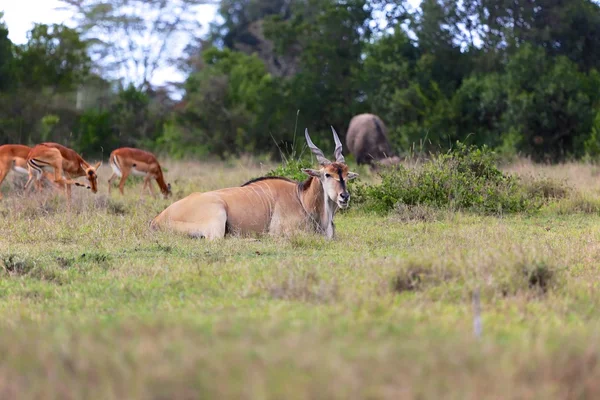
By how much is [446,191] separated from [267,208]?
290 centimetres

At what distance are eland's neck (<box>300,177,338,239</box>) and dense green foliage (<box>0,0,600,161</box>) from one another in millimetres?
13838

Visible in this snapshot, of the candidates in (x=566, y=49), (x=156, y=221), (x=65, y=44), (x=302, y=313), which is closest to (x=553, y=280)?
(x=302, y=313)

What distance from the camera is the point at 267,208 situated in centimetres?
917

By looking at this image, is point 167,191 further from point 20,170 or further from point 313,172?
point 313,172

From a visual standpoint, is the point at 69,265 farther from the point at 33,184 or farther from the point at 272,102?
the point at 272,102

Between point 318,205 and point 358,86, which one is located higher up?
point 358,86

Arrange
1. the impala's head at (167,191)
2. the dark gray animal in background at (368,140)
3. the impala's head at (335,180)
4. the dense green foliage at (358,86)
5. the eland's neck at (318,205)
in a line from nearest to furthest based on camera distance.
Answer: the impala's head at (335,180) → the eland's neck at (318,205) → the impala's head at (167,191) → the dark gray animal in background at (368,140) → the dense green foliage at (358,86)

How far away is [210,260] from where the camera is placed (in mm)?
6973

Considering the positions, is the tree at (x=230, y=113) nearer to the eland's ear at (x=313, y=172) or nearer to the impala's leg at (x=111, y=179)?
the impala's leg at (x=111, y=179)

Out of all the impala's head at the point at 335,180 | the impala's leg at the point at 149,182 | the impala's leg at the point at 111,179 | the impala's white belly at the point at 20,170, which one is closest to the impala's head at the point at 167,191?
the impala's leg at the point at 149,182

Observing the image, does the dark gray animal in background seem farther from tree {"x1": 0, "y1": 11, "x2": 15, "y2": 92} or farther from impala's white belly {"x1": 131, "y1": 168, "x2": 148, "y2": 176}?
tree {"x1": 0, "y1": 11, "x2": 15, "y2": 92}

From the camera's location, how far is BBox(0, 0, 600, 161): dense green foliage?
76.8ft

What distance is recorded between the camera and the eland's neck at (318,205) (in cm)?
901

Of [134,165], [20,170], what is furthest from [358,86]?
[20,170]
